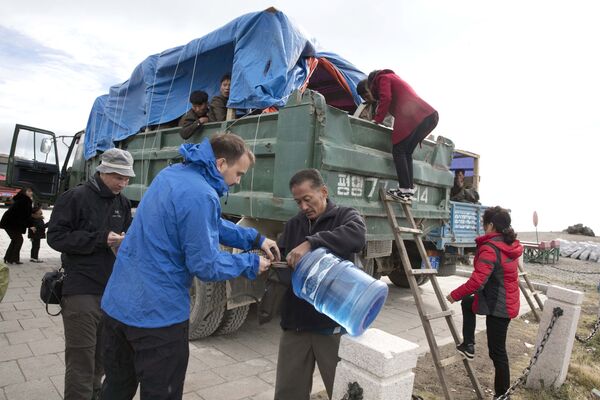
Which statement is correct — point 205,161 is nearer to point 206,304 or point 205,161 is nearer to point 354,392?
point 354,392

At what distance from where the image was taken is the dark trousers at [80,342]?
7.64 feet

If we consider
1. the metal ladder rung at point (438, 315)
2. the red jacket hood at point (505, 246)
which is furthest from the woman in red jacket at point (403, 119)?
the metal ladder rung at point (438, 315)

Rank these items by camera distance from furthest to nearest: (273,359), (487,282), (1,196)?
1. (1,196)
2. (273,359)
3. (487,282)

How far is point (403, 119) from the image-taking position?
3.98 meters

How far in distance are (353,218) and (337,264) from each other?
0.30 m

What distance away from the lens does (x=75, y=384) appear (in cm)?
232

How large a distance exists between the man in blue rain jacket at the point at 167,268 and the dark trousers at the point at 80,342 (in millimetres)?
719

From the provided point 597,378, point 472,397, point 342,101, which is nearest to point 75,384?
point 472,397

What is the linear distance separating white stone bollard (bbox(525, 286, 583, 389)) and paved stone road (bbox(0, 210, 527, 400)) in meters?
1.11

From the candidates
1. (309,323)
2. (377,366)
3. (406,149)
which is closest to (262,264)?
(309,323)

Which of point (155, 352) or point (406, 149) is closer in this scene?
point (155, 352)

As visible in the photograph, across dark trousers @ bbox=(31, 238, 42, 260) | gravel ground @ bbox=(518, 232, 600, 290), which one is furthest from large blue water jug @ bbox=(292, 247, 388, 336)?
gravel ground @ bbox=(518, 232, 600, 290)

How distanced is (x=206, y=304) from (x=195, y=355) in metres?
0.48

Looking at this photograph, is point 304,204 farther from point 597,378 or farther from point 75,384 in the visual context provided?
point 597,378
